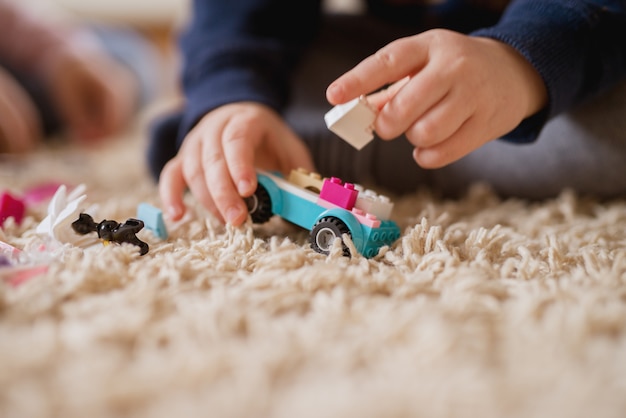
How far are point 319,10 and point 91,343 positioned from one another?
74cm

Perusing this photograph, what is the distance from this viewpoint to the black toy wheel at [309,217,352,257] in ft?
1.47

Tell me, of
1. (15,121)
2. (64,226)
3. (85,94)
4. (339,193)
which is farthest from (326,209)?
(85,94)

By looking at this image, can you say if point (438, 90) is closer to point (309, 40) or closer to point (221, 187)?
point (221, 187)

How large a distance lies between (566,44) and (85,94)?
1065mm

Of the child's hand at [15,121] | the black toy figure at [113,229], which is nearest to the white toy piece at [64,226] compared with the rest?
A: the black toy figure at [113,229]

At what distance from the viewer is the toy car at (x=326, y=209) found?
17.7 inches

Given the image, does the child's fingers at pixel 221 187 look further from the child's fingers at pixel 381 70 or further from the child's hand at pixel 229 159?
the child's fingers at pixel 381 70

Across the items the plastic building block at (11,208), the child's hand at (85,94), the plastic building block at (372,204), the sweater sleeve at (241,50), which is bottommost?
the plastic building block at (372,204)

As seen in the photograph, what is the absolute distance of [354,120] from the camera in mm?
463

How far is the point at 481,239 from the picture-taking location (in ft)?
1.54

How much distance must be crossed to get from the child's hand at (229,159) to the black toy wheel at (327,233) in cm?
8

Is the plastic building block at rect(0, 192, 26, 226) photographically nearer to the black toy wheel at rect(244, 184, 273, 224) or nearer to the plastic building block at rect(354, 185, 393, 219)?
the black toy wheel at rect(244, 184, 273, 224)

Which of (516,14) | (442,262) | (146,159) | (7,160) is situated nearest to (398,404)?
(442,262)

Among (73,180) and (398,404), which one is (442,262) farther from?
(73,180)
